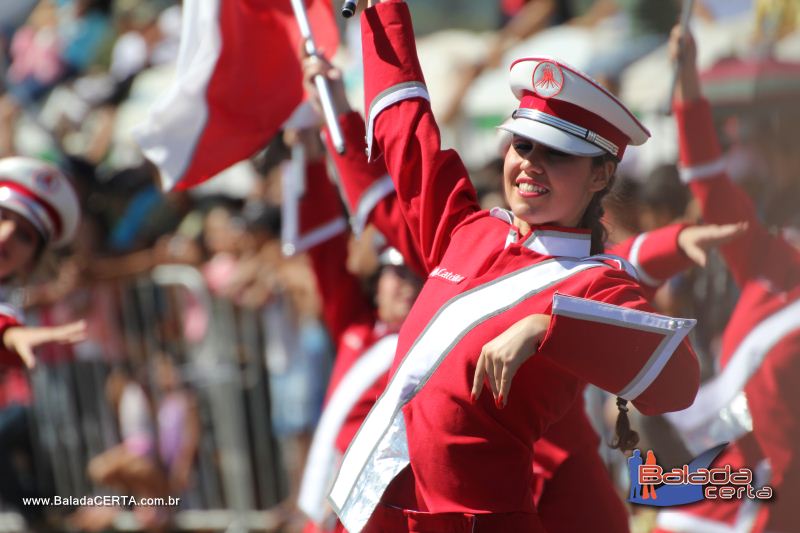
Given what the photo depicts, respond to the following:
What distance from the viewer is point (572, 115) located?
3131 millimetres

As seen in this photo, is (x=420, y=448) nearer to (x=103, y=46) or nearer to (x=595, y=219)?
(x=595, y=219)

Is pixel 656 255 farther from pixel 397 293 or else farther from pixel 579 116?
pixel 579 116

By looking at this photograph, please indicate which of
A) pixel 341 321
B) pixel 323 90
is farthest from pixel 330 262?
pixel 323 90

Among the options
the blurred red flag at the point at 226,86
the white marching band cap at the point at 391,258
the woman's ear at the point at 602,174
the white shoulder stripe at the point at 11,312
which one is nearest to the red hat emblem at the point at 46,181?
the blurred red flag at the point at 226,86

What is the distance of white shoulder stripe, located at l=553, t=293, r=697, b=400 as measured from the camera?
111 inches

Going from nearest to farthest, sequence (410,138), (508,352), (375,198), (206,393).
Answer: (508,352), (410,138), (375,198), (206,393)

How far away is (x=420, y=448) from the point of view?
318 cm

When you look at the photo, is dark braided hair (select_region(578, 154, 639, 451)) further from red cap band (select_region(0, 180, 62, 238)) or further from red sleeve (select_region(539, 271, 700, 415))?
red cap band (select_region(0, 180, 62, 238))

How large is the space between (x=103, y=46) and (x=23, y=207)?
596cm

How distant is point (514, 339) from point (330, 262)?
2.22 metres

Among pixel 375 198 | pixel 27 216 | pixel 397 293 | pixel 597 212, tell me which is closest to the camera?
pixel 597 212

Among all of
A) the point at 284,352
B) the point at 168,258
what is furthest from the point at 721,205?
the point at 168,258

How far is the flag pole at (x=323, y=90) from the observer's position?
13.0 feet

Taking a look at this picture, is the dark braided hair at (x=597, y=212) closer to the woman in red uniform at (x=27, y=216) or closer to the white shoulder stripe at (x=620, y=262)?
the white shoulder stripe at (x=620, y=262)
